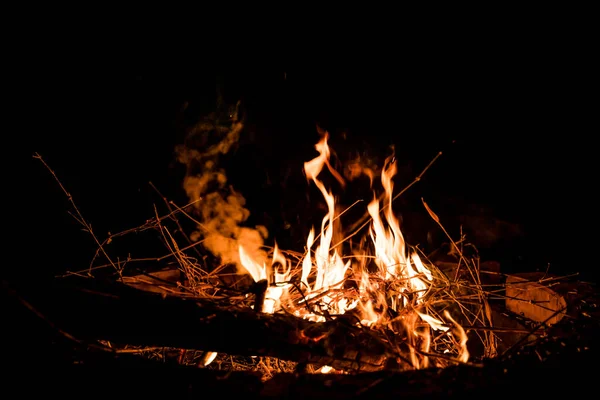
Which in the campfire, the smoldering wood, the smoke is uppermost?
the smoke

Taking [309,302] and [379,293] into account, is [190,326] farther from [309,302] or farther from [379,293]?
[379,293]

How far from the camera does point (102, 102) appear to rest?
191 inches

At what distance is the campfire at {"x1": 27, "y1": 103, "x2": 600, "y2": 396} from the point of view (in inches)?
87.5

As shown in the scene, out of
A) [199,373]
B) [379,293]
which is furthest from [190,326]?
[379,293]

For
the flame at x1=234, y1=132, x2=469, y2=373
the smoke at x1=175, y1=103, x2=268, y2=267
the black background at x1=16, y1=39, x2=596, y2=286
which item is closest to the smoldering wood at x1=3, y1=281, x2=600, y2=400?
the flame at x1=234, y1=132, x2=469, y2=373

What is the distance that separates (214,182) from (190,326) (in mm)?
2972

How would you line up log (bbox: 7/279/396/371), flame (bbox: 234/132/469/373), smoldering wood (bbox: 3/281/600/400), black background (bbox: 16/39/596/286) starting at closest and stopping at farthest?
smoldering wood (bbox: 3/281/600/400)
log (bbox: 7/279/396/371)
flame (bbox: 234/132/469/373)
black background (bbox: 16/39/596/286)

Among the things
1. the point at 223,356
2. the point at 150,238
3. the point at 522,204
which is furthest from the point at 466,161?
the point at 150,238

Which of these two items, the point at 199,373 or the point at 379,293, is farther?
the point at 379,293

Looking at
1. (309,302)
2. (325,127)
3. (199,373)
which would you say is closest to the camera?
(199,373)

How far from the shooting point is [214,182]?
5020 millimetres

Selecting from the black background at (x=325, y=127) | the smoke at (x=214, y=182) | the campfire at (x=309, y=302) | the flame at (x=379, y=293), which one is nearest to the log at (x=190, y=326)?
the campfire at (x=309, y=302)

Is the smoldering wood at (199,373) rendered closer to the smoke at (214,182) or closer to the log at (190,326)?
the log at (190,326)

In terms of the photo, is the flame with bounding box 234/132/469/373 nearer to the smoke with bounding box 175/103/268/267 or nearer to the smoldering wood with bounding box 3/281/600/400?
the smoldering wood with bounding box 3/281/600/400
